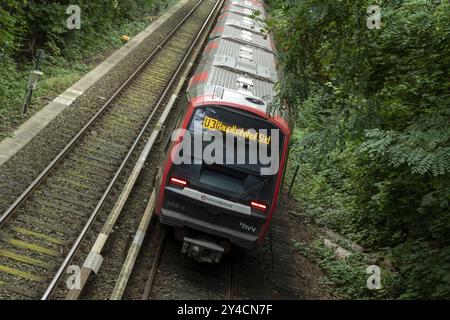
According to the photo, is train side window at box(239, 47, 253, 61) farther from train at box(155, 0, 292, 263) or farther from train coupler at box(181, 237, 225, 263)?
train coupler at box(181, 237, 225, 263)

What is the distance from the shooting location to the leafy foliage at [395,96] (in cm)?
733

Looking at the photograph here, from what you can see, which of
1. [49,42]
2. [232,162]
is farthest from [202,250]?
[49,42]

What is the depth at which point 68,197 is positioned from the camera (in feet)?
36.0

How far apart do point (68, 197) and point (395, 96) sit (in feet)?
20.9

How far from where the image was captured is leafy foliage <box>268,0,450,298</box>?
289 inches

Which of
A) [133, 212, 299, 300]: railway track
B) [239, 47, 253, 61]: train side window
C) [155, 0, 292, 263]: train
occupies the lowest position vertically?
[133, 212, 299, 300]: railway track

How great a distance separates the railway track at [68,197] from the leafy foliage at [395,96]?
4348mm

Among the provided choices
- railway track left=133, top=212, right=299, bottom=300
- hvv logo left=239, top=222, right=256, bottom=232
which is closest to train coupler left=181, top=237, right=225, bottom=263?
railway track left=133, top=212, right=299, bottom=300

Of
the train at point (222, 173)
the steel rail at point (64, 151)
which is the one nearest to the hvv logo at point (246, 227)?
the train at point (222, 173)

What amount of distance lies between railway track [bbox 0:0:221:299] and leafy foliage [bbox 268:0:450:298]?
4.35 m

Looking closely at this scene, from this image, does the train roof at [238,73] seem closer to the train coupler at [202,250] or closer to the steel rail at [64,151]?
the train coupler at [202,250]

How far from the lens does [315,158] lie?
902 cm

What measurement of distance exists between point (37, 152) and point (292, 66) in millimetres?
6171

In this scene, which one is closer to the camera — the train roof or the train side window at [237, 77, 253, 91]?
the train roof
